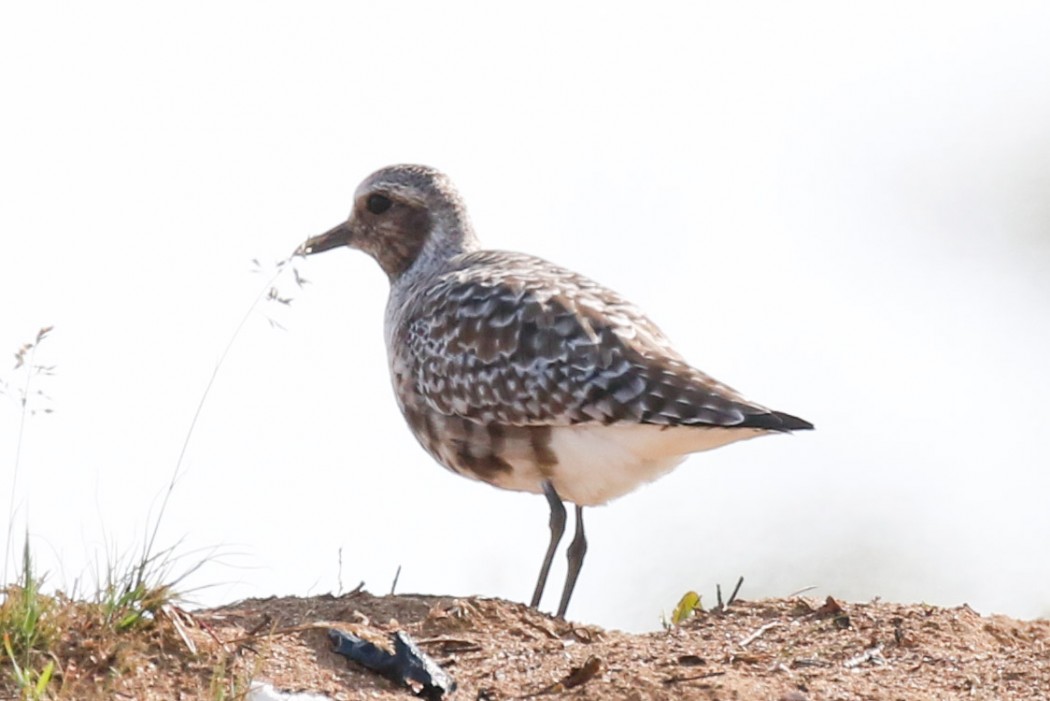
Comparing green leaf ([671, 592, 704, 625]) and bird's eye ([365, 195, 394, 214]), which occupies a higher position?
bird's eye ([365, 195, 394, 214])

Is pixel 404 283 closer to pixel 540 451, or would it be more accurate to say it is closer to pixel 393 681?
pixel 540 451

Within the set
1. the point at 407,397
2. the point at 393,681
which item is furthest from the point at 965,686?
the point at 407,397

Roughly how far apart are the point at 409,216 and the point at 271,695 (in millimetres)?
5487

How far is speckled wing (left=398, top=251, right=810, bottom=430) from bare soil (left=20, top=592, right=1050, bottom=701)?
1.09 metres

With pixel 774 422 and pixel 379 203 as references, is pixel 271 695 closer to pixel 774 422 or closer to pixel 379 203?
pixel 774 422

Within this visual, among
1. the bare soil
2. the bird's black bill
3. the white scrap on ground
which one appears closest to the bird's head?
the bird's black bill

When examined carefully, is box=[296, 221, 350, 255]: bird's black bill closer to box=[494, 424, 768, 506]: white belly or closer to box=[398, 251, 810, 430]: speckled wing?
box=[398, 251, 810, 430]: speckled wing

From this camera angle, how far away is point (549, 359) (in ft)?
28.2

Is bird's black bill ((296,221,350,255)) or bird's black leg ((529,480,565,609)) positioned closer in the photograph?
bird's black leg ((529,480,565,609))

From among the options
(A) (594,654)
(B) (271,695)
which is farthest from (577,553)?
(B) (271,695)

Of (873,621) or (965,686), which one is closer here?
(965,686)

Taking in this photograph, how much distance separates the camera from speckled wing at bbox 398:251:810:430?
317 inches

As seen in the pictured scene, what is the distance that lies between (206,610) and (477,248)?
4.52 meters

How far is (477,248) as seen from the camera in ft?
35.4
